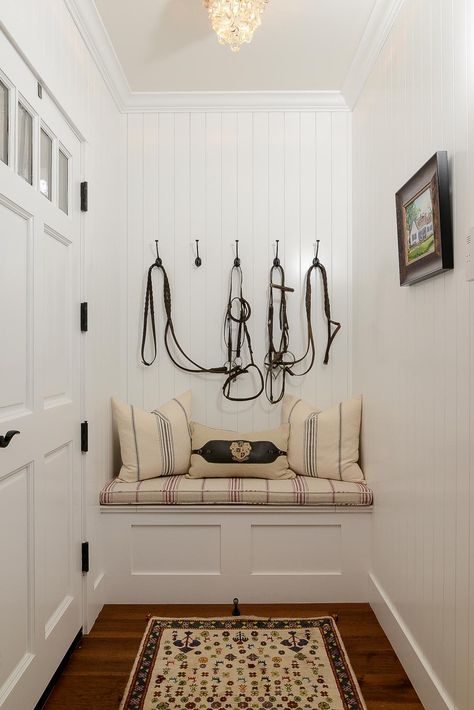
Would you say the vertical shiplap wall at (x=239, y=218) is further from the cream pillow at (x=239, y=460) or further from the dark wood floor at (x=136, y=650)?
the dark wood floor at (x=136, y=650)

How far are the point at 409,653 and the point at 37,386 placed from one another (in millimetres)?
1674

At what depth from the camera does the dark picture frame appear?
160 cm

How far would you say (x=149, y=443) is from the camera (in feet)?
8.79

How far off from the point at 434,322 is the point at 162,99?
2.10 meters

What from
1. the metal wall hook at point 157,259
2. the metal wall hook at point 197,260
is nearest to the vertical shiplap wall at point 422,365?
the metal wall hook at point 197,260

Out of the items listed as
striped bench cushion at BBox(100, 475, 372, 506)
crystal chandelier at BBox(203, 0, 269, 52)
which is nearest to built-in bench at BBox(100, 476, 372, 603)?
striped bench cushion at BBox(100, 475, 372, 506)

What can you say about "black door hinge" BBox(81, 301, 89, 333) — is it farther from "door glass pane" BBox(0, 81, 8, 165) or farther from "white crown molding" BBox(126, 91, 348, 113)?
"white crown molding" BBox(126, 91, 348, 113)

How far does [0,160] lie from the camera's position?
4.84 ft

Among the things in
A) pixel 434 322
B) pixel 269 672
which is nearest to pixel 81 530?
pixel 269 672

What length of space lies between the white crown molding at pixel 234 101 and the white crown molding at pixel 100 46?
0.12 m

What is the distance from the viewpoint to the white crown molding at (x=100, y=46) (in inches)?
83.7

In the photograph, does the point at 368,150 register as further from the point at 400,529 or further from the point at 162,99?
the point at 400,529

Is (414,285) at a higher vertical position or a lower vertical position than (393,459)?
higher

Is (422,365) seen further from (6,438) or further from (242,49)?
(242,49)
